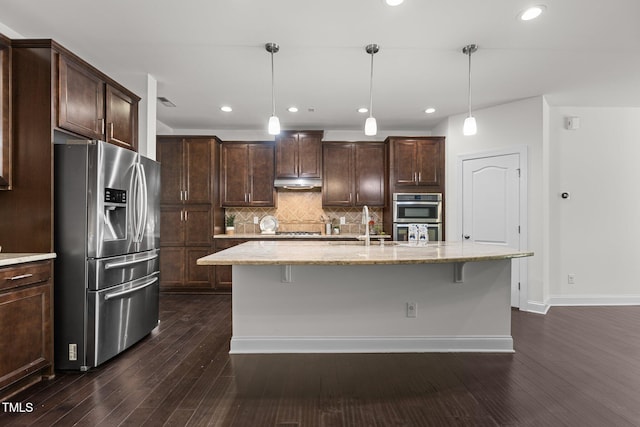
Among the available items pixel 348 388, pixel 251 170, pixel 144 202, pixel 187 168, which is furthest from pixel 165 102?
pixel 348 388

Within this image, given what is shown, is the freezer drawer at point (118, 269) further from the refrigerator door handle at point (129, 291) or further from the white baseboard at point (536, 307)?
the white baseboard at point (536, 307)

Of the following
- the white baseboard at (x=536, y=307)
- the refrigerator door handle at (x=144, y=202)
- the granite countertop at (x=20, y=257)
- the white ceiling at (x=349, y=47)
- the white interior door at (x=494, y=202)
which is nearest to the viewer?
the granite countertop at (x=20, y=257)

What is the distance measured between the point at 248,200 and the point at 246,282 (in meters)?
2.70

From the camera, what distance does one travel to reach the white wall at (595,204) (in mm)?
4332

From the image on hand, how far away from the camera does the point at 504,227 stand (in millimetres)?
4344

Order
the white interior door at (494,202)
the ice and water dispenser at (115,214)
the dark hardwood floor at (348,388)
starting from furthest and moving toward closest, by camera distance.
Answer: the white interior door at (494,202), the ice and water dispenser at (115,214), the dark hardwood floor at (348,388)

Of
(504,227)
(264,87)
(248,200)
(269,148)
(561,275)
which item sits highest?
(264,87)

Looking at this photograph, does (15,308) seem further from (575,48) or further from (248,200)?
(575,48)

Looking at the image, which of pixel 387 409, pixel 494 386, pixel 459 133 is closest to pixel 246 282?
pixel 387 409

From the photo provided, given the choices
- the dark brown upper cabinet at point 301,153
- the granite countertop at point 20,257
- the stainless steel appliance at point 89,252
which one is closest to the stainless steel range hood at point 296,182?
the dark brown upper cabinet at point 301,153

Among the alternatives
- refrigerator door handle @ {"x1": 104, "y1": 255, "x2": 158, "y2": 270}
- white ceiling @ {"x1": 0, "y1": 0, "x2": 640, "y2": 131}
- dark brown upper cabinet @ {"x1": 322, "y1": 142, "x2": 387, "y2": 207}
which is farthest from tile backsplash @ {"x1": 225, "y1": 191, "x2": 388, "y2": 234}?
refrigerator door handle @ {"x1": 104, "y1": 255, "x2": 158, "y2": 270}

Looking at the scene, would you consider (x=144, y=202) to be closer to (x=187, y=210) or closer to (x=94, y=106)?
(x=94, y=106)

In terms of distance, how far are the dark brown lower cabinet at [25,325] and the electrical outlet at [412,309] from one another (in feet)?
9.02

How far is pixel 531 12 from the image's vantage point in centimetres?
238
